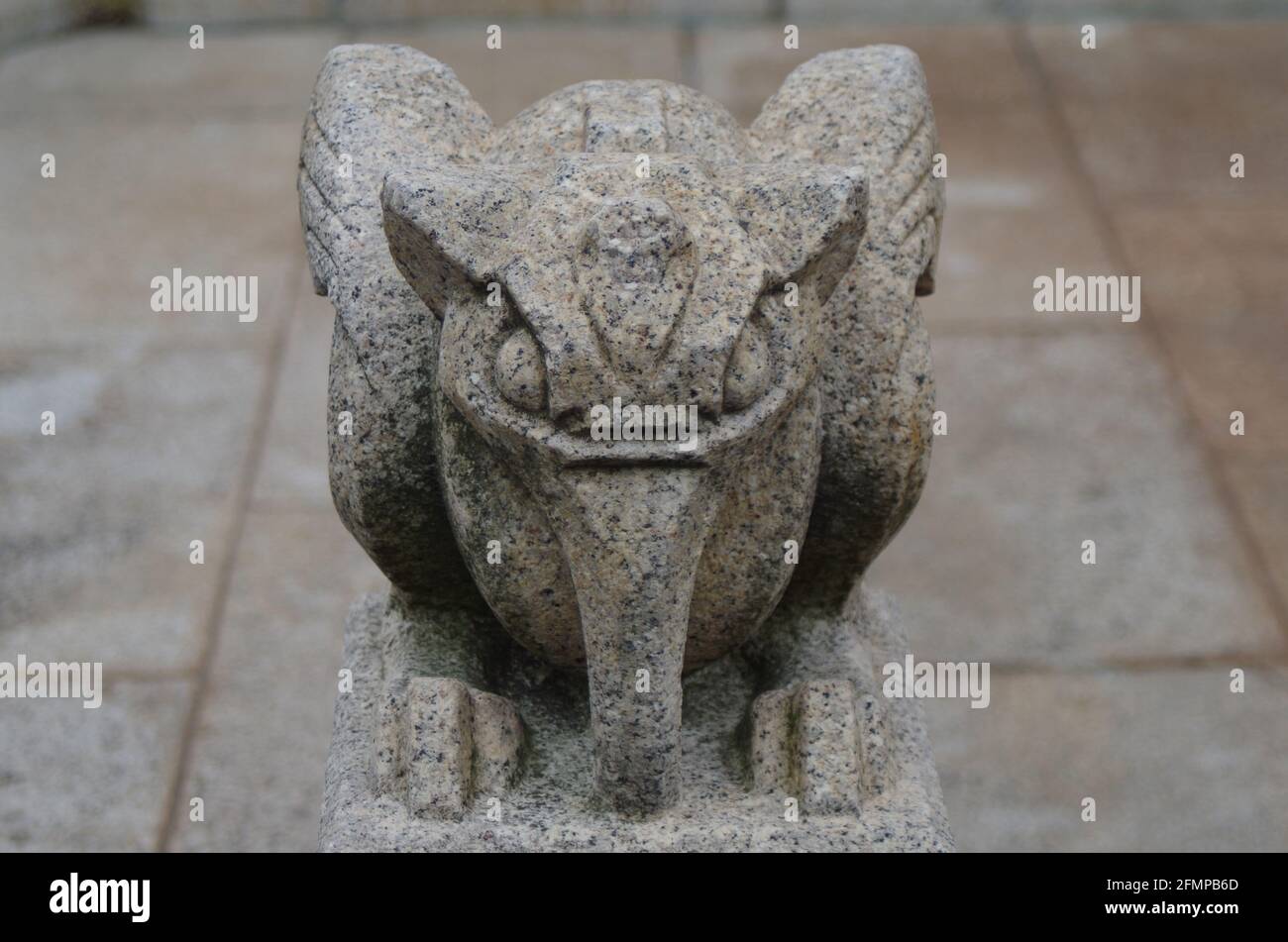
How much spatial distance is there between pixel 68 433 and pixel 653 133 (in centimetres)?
292

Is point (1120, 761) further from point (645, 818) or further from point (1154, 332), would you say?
point (645, 818)

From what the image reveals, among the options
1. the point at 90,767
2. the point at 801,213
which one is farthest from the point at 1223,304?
the point at 801,213

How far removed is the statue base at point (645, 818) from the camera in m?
2.05

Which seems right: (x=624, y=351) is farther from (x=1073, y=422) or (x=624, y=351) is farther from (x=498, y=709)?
(x=1073, y=422)

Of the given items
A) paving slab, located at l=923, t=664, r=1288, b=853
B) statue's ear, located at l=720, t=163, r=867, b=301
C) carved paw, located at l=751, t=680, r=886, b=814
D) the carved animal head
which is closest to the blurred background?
paving slab, located at l=923, t=664, r=1288, b=853

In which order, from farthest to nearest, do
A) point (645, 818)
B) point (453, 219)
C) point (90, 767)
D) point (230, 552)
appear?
point (230, 552), point (90, 767), point (645, 818), point (453, 219)

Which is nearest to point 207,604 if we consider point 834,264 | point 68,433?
point 68,433

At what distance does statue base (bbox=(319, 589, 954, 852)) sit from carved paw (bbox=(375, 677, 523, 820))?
2 cm

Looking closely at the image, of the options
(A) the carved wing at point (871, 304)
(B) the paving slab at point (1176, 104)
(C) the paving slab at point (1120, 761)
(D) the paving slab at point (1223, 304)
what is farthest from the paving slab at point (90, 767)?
(B) the paving slab at point (1176, 104)

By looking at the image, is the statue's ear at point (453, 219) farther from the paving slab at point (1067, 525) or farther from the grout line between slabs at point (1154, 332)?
the grout line between slabs at point (1154, 332)

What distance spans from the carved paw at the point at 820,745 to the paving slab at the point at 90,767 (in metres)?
1.81

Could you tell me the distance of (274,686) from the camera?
391 centimetres

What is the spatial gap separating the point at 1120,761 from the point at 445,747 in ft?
6.83

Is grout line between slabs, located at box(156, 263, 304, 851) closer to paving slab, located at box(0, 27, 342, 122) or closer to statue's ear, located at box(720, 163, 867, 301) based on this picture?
paving slab, located at box(0, 27, 342, 122)
